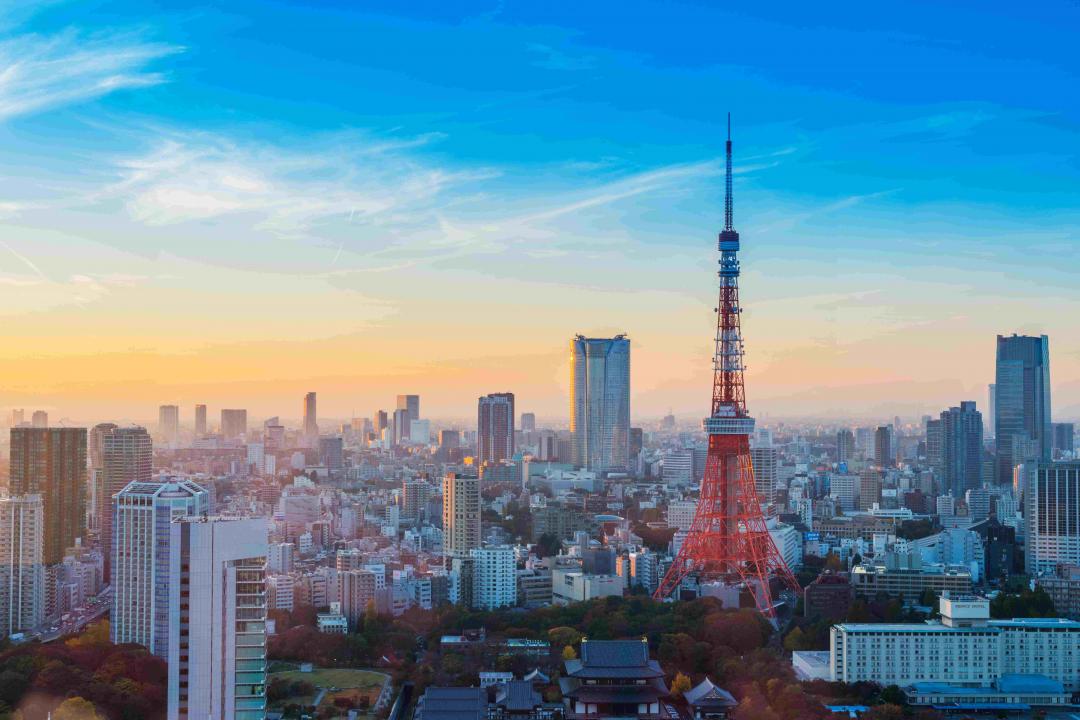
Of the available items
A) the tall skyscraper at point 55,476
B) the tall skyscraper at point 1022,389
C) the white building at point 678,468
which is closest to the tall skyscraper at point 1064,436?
the tall skyscraper at point 1022,389

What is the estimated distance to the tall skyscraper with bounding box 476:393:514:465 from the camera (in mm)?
31078

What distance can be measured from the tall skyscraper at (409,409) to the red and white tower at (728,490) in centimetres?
1464

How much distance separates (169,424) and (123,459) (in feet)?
2.39

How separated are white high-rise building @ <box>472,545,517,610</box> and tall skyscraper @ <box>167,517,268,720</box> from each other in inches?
292

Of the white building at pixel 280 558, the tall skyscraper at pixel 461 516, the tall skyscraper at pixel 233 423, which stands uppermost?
the tall skyscraper at pixel 233 423

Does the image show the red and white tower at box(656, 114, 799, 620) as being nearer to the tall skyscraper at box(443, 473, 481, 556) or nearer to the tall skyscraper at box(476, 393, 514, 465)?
the tall skyscraper at box(443, 473, 481, 556)

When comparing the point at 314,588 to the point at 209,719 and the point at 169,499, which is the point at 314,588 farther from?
the point at 209,719

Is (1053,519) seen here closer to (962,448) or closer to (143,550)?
(962,448)

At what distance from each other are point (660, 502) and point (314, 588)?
11002 millimetres

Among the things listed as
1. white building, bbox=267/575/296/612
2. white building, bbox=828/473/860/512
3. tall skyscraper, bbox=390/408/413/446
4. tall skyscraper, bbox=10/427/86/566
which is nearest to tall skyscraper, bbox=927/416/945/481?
white building, bbox=828/473/860/512

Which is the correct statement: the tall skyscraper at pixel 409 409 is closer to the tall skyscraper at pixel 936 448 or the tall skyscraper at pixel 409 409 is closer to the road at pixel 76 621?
the tall skyscraper at pixel 936 448

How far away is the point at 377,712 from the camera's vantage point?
9125 millimetres

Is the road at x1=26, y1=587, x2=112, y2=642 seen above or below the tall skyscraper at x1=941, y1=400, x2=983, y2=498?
below

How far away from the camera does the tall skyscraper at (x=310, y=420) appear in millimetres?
19773
